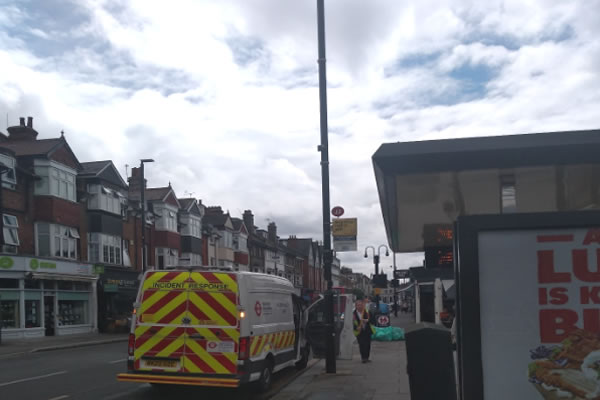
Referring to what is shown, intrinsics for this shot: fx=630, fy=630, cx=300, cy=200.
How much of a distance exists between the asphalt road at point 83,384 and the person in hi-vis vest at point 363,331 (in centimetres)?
185

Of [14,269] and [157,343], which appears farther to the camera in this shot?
[14,269]

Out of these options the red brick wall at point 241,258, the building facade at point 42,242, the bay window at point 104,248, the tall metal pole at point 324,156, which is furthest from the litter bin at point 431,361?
the red brick wall at point 241,258

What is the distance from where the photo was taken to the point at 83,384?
1330cm

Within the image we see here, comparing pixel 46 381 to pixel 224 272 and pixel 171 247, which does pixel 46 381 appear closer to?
pixel 224 272

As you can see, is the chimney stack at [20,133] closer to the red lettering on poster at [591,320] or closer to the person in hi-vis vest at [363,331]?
the person in hi-vis vest at [363,331]

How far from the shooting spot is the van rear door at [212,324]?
10.3 metres

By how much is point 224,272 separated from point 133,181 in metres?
39.7

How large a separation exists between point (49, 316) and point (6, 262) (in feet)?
16.4

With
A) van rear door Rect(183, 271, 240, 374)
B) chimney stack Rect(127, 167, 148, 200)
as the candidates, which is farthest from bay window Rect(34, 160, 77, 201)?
van rear door Rect(183, 271, 240, 374)

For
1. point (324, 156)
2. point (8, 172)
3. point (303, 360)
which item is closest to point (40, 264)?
point (8, 172)

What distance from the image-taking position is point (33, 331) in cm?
3031

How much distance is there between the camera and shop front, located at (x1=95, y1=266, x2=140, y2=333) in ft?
121

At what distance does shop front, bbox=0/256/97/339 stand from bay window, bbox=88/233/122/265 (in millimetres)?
1251

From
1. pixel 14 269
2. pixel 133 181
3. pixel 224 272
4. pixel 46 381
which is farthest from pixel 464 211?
pixel 133 181
